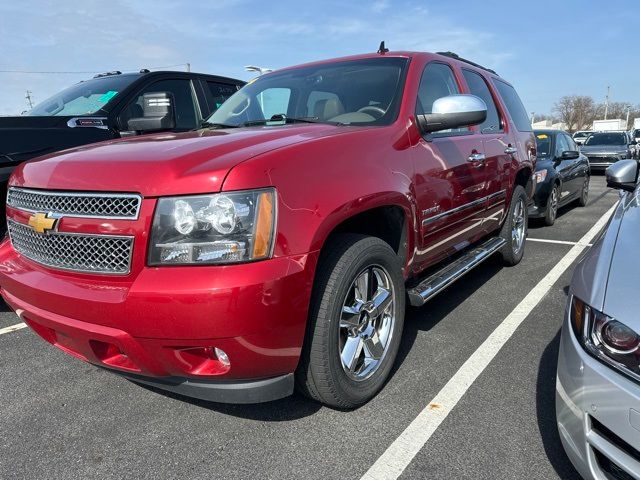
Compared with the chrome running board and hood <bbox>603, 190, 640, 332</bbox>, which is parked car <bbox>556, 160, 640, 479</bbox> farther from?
the chrome running board

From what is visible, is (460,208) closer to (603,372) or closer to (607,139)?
(603,372)

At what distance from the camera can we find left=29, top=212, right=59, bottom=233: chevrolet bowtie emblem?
213 cm

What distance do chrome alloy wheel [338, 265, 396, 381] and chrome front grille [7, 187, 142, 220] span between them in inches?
41.6

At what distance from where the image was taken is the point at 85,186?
6.73ft

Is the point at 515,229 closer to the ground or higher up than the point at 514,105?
closer to the ground

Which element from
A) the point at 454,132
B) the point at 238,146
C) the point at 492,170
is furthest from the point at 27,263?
the point at 492,170

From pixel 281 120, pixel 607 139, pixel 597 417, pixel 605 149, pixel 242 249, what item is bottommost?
pixel 605 149

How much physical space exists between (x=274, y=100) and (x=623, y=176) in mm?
2522

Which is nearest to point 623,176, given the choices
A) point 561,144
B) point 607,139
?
point 561,144

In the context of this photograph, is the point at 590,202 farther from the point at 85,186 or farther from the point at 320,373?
the point at 85,186

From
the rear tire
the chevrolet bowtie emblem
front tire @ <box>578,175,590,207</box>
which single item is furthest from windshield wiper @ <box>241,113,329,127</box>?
front tire @ <box>578,175,590,207</box>

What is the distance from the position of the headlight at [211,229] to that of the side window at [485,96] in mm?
2734

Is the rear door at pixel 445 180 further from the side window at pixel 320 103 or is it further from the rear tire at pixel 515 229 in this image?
the rear tire at pixel 515 229

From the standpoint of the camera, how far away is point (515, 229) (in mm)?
5098
